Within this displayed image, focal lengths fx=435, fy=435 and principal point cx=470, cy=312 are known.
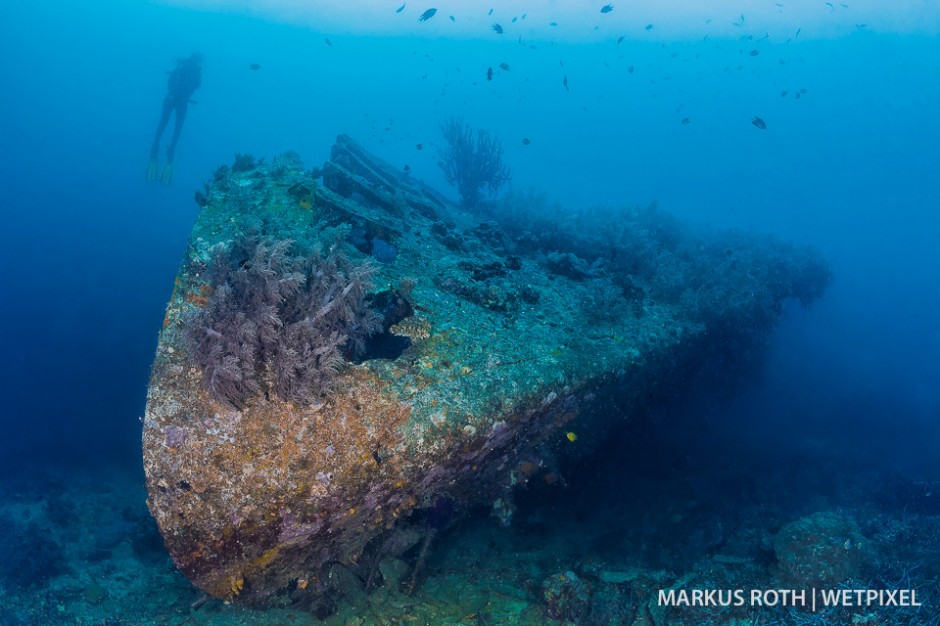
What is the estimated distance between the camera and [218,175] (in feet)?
21.5

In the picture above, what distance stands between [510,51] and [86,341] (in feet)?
555

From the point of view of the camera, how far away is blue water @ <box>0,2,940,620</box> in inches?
462

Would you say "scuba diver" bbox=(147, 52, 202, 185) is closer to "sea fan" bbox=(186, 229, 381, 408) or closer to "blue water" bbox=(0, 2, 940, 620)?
"blue water" bbox=(0, 2, 940, 620)

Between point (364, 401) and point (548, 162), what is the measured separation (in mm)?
97361

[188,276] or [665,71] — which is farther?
[665,71]

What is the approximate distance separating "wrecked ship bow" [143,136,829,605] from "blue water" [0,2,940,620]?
219 inches

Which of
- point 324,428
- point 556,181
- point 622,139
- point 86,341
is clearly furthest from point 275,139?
point 324,428

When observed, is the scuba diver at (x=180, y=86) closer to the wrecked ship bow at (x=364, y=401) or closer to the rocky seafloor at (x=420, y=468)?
the rocky seafloor at (x=420, y=468)

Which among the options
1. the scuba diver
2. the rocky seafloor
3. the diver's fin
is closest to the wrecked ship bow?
the rocky seafloor

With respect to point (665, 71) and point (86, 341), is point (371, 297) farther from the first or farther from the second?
point (665, 71)

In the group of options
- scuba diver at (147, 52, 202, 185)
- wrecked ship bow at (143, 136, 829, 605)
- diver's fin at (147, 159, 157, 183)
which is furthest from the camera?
scuba diver at (147, 52, 202, 185)

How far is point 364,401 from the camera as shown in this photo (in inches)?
142

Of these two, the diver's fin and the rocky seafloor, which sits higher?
the diver's fin

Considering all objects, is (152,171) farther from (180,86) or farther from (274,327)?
(274,327)
